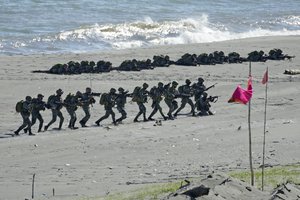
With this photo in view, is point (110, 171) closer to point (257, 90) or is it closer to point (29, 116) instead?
point (29, 116)

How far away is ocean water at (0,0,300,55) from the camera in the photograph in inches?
2042

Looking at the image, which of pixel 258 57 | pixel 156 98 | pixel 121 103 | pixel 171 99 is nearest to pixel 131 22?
pixel 258 57

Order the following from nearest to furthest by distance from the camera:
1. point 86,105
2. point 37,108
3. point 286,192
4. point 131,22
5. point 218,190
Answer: point 218,190
point 286,192
point 37,108
point 86,105
point 131,22

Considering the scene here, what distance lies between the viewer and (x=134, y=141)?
28375 millimetres

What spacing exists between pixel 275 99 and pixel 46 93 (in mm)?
7823

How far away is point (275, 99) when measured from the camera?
1382 inches

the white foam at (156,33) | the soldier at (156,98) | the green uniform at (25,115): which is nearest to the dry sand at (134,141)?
the green uniform at (25,115)

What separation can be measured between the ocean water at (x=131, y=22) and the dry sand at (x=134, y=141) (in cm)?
1076

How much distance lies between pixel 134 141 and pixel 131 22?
32918 mm

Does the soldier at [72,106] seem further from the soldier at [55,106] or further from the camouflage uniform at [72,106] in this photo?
the soldier at [55,106]

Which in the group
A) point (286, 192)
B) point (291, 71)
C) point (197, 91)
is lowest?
point (286, 192)

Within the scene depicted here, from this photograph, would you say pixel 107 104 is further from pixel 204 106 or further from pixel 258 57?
pixel 258 57

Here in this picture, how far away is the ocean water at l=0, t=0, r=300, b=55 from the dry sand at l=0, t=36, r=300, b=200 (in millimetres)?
10762

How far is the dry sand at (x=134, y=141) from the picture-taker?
24078mm
